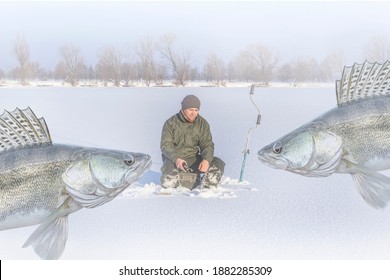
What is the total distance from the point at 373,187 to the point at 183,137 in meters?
1.11

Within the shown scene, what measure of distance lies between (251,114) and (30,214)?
4.76 feet

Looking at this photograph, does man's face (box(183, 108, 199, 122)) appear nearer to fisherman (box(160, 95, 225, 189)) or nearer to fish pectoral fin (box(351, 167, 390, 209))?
fisherman (box(160, 95, 225, 189))

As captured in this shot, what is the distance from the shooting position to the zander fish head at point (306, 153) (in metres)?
2.83

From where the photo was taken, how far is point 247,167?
3188 mm

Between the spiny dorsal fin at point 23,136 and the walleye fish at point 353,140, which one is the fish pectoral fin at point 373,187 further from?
the spiny dorsal fin at point 23,136

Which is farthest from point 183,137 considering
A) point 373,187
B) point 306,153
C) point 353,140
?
point 373,187

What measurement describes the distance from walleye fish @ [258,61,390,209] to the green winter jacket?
0.35 m

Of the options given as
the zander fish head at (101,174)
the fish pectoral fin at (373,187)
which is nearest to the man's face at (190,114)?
the zander fish head at (101,174)

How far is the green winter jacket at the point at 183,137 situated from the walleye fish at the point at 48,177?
1.09ft

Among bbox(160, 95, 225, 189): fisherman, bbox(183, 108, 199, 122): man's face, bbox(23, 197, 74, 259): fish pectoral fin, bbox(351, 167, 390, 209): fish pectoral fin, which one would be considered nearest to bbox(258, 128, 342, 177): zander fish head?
bbox(351, 167, 390, 209): fish pectoral fin

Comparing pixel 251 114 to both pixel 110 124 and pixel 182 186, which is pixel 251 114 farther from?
pixel 110 124

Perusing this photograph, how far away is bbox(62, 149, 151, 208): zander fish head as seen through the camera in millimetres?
2736

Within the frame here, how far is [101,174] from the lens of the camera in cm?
277

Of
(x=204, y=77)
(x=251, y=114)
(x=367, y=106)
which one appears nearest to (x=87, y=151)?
(x=204, y=77)
